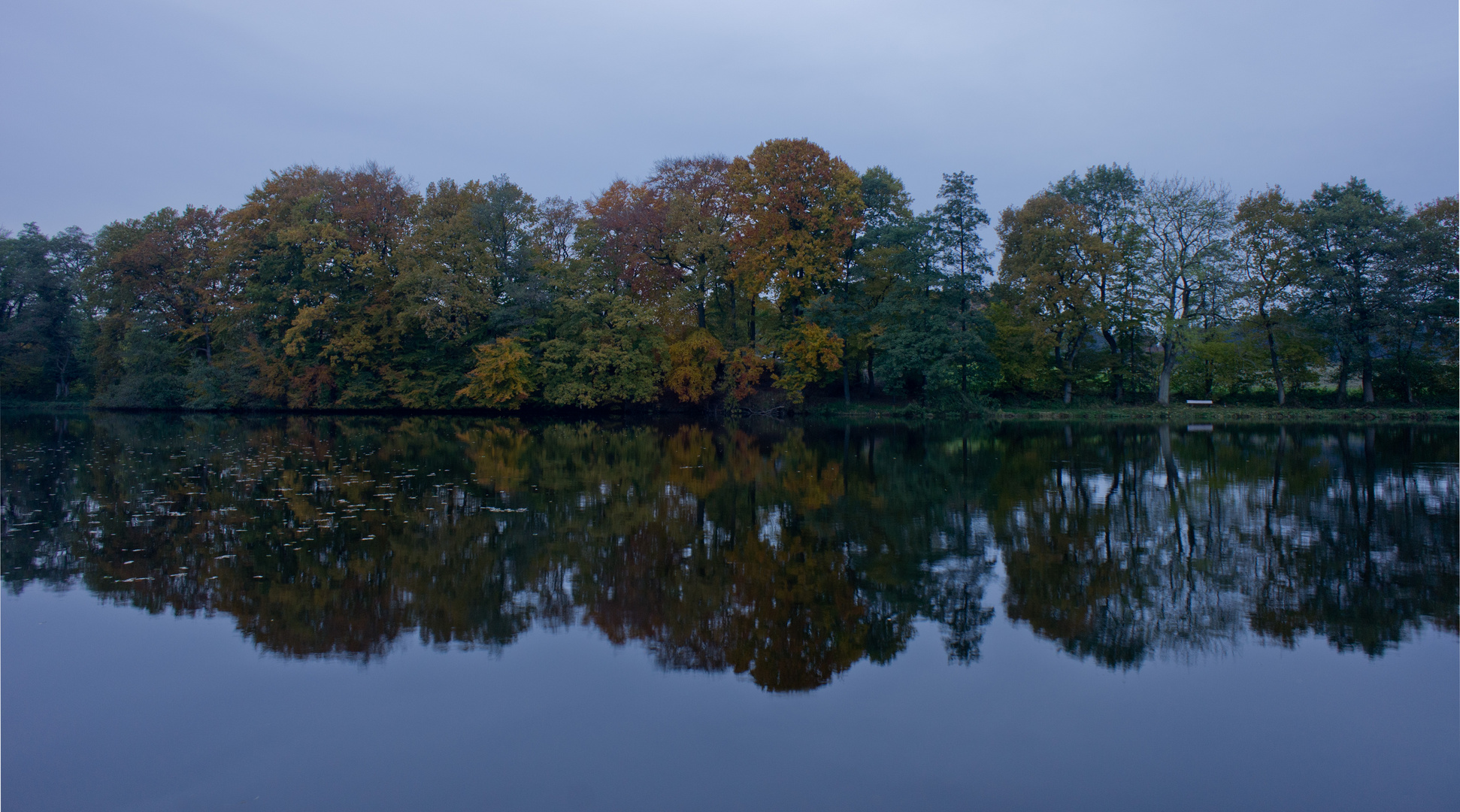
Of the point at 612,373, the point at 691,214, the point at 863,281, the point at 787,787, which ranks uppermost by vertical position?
the point at 691,214

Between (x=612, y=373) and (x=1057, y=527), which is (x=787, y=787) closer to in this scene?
(x=1057, y=527)

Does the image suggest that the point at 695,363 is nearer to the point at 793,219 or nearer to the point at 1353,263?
the point at 793,219

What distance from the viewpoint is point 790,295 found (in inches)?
1348

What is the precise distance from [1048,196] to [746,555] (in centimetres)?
→ 3141

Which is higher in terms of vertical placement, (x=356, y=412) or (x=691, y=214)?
(x=691, y=214)

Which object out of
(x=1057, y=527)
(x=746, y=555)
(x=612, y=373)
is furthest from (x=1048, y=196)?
(x=746, y=555)

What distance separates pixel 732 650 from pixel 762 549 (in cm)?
300

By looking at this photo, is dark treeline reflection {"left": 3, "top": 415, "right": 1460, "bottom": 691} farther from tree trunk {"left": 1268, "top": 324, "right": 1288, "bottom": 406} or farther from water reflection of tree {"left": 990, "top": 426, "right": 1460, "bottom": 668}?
tree trunk {"left": 1268, "top": 324, "right": 1288, "bottom": 406}

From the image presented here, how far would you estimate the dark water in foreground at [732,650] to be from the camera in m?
4.13

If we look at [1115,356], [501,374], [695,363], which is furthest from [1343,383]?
[501,374]

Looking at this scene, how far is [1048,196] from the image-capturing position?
34.3 metres

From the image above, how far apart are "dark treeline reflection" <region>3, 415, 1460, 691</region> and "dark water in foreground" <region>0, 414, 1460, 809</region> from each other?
2.2 inches

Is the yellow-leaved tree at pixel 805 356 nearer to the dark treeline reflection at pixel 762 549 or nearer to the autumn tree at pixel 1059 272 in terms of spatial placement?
the autumn tree at pixel 1059 272

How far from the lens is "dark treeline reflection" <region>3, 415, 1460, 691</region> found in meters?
6.24
